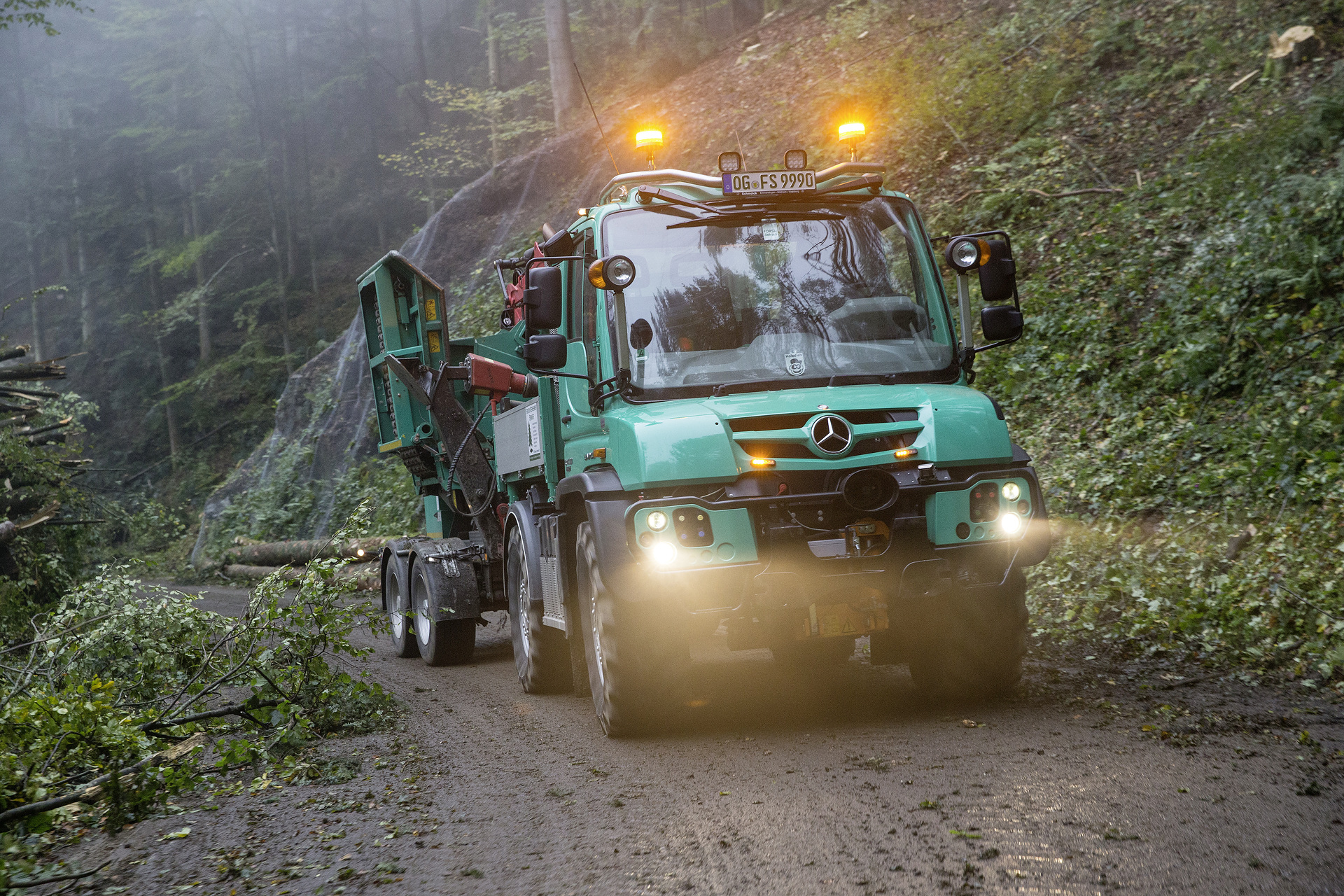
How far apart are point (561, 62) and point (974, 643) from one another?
2477 cm

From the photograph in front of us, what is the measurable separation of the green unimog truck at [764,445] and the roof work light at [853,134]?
0.40 metres

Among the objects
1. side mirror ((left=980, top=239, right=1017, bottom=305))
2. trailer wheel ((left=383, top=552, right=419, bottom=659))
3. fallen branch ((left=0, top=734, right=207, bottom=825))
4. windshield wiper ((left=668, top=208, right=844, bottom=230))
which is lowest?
fallen branch ((left=0, top=734, right=207, bottom=825))

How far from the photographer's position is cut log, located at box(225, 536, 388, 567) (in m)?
17.0

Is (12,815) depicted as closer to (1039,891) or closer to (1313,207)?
(1039,891)

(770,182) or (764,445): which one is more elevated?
(770,182)

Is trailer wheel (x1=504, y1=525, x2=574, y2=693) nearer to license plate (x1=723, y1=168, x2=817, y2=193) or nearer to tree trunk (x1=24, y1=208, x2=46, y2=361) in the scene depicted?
license plate (x1=723, y1=168, x2=817, y2=193)

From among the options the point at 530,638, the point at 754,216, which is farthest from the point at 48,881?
the point at 754,216

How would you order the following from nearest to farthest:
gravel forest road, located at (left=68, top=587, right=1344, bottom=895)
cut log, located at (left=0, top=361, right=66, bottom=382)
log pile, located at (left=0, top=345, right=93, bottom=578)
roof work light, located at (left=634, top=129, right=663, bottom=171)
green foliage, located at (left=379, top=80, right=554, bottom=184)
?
gravel forest road, located at (left=68, top=587, right=1344, bottom=895) → roof work light, located at (left=634, top=129, right=663, bottom=171) → log pile, located at (left=0, top=345, right=93, bottom=578) → cut log, located at (left=0, top=361, right=66, bottom=382) → green foliage, located at (left=379, top=80, right=554, bottom=184)

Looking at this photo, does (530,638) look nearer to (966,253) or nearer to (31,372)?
(966,253)

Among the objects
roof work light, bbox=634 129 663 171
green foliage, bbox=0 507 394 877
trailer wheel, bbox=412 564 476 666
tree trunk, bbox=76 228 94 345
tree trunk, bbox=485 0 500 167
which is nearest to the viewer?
green foliage, bbox=0 507 394 877

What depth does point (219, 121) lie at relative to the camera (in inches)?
1839

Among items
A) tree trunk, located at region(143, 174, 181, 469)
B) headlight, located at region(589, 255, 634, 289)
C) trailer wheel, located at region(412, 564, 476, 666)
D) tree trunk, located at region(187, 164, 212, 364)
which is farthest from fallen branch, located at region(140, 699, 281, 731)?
tree trunk, located at region(187, 164, 212, 364)

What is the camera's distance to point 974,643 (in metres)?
6.07

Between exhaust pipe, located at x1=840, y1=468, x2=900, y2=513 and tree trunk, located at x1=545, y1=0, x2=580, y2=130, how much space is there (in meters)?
21.6
